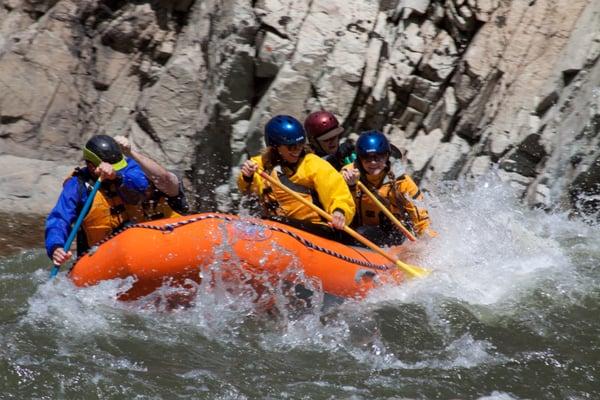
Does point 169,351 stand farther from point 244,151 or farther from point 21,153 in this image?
point 21,153

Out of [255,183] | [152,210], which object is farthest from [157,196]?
[255,183]

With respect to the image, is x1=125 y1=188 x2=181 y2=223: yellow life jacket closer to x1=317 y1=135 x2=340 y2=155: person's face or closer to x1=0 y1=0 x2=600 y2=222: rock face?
x1=317 y1=135 x2=340 y2=155: person's face

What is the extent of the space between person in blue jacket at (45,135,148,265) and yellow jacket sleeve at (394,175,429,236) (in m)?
2.30

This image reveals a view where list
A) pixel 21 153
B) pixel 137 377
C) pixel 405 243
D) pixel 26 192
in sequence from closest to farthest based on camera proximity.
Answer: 1. pixel 137 377
2. pixel 405 243
3. pixel 26 192
4. pixel 21 153

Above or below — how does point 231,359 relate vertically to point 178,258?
below

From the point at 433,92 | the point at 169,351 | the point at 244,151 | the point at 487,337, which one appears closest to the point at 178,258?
the point at 169,351

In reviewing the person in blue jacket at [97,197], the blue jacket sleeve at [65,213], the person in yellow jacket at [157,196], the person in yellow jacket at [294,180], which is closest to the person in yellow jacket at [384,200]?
the person in yellow jacket at [294,180]

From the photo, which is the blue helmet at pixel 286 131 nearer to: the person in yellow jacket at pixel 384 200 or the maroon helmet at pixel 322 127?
the person in yellow jacket at pixel 384 200

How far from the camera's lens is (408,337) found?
219 inches

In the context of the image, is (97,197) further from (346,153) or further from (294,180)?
(346,153)

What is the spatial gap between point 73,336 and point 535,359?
3.09m

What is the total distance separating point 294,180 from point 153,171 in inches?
45.7

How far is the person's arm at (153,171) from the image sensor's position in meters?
5.79

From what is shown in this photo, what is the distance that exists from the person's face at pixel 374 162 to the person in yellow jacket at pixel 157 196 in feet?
5.23
